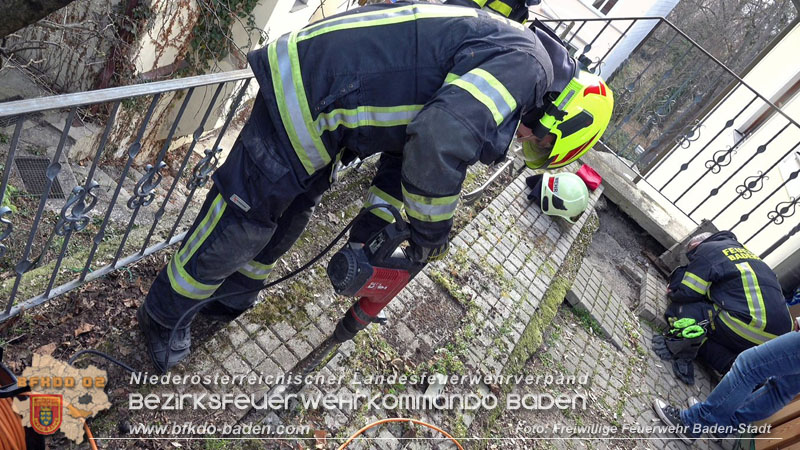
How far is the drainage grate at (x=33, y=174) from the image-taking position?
479cm

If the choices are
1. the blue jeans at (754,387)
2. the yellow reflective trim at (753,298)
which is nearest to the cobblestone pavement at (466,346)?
the blue jeans at (754,387)

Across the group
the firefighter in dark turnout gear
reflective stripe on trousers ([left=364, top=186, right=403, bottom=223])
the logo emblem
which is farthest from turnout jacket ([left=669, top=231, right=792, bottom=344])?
the logo emblem

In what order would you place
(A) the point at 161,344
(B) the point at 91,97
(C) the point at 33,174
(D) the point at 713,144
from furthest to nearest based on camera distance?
1. (D) the point at 713,144
2. (C) the point at 33,174
3. (A) the point at 161,344
4. (B) the point at 91,97

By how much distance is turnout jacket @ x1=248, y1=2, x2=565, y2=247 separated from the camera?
6.88ft

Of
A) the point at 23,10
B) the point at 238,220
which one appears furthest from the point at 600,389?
the point at 23,10

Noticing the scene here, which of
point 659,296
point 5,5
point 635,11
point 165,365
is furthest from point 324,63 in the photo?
point 635,11

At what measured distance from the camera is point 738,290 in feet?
17.9

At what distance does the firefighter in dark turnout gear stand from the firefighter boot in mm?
5190

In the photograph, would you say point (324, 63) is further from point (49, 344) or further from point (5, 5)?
point (49, 344)

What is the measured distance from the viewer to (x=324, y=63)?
88.1 inches

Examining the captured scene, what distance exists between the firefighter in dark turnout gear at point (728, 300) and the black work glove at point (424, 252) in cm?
436

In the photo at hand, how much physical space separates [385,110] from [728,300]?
491 centimetres

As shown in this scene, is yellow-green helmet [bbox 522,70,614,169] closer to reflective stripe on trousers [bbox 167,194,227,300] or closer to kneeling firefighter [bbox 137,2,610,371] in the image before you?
kneeling firefighter [bbox 137,2,610,371]

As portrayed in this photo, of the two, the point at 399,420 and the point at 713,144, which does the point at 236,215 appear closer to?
the point at 399,420
